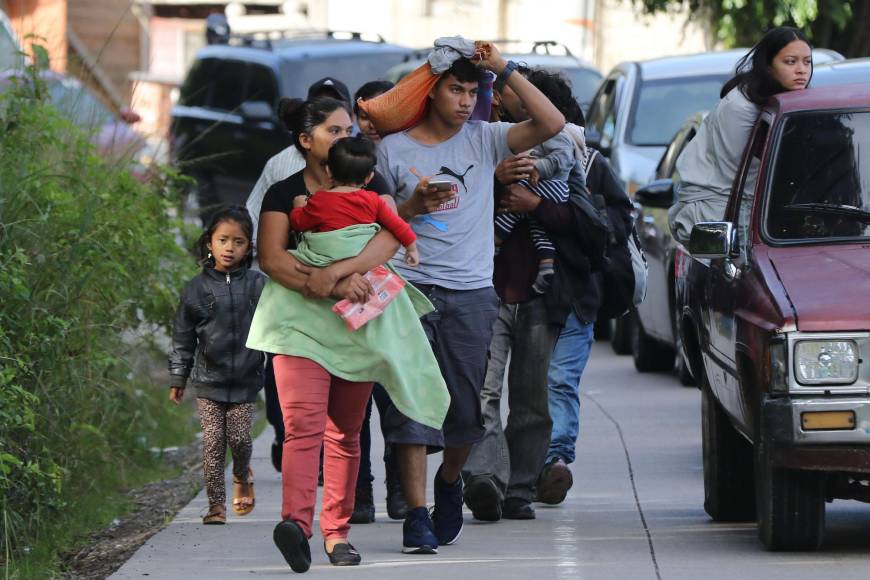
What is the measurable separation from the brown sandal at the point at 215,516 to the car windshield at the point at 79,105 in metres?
2.64

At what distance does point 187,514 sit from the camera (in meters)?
8.23

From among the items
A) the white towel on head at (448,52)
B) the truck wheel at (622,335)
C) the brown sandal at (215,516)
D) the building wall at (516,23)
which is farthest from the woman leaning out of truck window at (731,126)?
the building wall at (516,23)

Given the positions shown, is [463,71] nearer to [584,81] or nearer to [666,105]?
[666,105]

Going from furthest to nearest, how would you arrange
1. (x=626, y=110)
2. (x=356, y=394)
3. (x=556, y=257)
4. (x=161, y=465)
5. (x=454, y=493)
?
(x=626, y=110) < (x=161, y=465) < (x=556, y=257) < (x=454, y=493) < (x=356, y=394)

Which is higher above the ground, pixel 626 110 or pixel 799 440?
pixel 626 110

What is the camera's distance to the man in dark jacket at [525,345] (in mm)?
7777

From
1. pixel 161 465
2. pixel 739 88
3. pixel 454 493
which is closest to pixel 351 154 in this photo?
pixel 454 493

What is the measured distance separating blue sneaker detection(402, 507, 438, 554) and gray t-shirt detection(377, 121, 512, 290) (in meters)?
0.81

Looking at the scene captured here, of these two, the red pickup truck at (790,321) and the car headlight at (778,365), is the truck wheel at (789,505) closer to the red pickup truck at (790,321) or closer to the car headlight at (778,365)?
the red pickup truck at (790,321)

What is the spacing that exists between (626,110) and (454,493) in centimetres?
774

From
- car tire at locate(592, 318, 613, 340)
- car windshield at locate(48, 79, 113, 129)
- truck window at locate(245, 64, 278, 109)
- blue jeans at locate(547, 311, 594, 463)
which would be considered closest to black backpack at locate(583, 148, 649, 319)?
blue jeans at locate(547, 311, 594, 463)

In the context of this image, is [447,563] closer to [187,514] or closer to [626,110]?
[187,514]

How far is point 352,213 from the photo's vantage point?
6.55 m

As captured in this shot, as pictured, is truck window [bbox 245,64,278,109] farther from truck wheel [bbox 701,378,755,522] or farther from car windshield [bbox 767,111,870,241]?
car windshield [bbox 767,111,870,241]
